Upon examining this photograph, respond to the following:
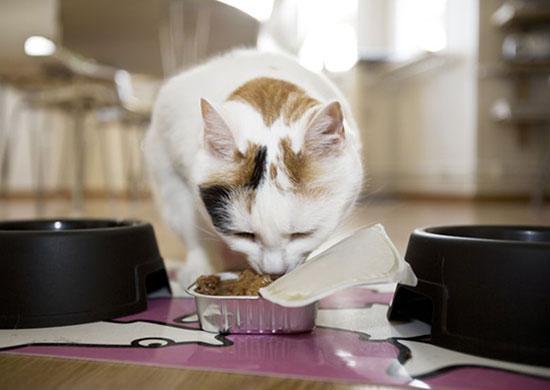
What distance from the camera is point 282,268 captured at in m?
1.07

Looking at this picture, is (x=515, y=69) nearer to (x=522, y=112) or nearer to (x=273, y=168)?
(x=522, y=112)

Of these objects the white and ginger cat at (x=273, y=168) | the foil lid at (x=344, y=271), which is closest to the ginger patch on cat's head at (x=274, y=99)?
the white and ginger cat at (x=273, y=168)

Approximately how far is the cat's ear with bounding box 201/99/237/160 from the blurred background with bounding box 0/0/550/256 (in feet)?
1.16

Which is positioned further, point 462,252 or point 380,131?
point 380,131

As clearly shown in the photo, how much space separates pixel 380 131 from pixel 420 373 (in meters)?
5.02

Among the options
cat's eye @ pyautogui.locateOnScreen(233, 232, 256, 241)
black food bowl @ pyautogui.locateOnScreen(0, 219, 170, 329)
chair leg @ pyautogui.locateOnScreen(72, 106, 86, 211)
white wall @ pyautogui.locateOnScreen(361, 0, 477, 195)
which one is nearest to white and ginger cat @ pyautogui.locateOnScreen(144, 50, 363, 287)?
cat's eye @ pyautogui.locateOnScreen(233, 232, 256, 241)

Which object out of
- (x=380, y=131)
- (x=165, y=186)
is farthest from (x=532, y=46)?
(x=165, y=186)

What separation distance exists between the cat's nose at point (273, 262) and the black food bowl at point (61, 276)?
27cm

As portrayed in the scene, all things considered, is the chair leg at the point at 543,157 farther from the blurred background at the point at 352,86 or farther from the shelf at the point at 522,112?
the shelf at the point at 522,112

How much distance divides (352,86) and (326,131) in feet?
15.6

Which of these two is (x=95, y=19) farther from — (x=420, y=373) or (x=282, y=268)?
(x=420, y=373)

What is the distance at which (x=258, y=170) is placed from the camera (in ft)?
3.41

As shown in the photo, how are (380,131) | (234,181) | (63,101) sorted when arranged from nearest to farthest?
(234,181), (63,101), (380,131)

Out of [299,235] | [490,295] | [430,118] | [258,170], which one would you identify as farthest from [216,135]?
[430,118]
